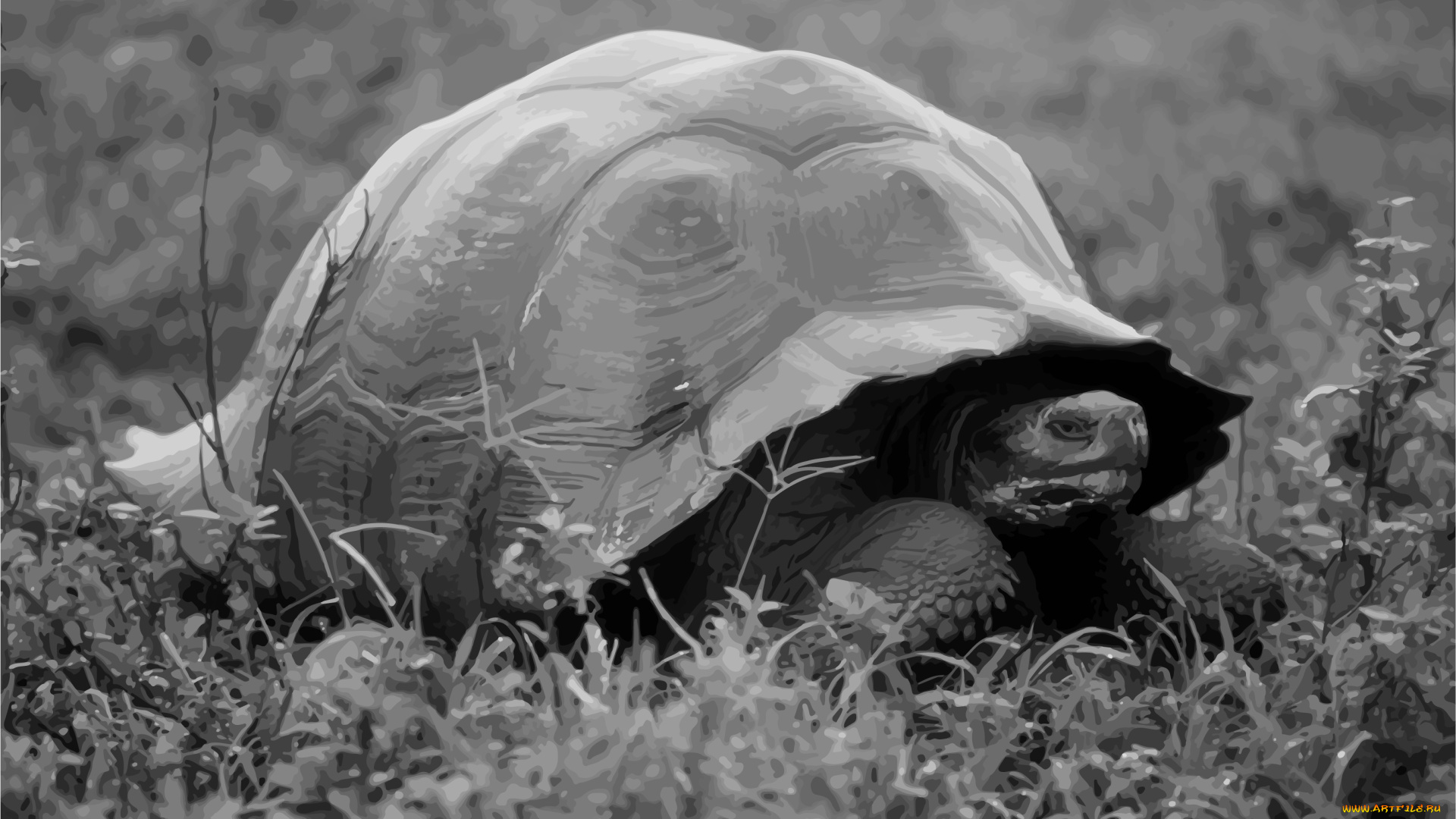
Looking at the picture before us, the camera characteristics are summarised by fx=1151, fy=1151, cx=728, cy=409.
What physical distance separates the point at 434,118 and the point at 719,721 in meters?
5.77

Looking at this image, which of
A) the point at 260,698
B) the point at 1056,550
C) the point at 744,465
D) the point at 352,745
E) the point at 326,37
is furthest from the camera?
the point at 326,37

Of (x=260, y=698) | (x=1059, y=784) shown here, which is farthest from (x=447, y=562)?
(x=1059, y=784)

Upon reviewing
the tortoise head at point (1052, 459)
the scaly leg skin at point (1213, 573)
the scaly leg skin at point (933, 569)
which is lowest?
the scaly leg skin at point (1213, 573)

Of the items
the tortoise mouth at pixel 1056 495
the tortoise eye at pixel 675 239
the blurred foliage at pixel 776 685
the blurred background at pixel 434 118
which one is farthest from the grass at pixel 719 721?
the blurred background at pixel 434 118

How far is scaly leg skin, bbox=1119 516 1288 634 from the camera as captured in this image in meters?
2.06

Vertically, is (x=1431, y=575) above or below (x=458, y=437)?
below

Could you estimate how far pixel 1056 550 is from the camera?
225 cm

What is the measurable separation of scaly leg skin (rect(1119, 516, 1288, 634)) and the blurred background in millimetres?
2235

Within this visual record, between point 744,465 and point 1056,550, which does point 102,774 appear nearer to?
point 744,465

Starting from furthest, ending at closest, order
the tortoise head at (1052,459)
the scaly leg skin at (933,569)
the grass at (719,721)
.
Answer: the tortoise head at (1052,459)
the scaly leg skin at (933,569)
the grass at (719,721)

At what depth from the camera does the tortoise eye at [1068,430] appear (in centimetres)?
200

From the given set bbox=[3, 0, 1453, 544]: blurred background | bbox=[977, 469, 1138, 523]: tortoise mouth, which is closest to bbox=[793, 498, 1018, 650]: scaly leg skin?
bbox=[977, 469, 1138, 523]: tortoise mouth

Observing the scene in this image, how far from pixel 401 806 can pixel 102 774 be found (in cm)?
49

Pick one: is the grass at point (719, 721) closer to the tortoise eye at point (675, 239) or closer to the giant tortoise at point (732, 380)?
the giant tortoise at point (732, 380)
